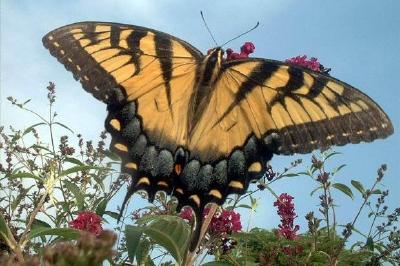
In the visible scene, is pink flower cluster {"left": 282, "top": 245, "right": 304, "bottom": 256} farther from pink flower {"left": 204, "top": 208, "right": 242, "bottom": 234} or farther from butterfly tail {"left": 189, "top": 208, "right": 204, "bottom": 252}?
butterfly tail {"left": 189, "top": 208, "right": 204, "bottom": 252}

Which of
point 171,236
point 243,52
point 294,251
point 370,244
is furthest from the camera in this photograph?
point 370,244

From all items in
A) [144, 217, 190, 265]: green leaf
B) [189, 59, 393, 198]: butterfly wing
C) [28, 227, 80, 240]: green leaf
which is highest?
[189, 59, 393, 198]: butterfly wing

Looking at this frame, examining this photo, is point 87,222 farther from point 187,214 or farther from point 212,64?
point 212,64

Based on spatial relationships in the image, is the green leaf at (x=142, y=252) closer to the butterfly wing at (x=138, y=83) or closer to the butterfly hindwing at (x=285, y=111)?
the butterfly wing at (x=138, y=83)

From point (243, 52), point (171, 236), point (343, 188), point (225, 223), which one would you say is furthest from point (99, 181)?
point (343, 188)

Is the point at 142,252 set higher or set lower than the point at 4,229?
higher

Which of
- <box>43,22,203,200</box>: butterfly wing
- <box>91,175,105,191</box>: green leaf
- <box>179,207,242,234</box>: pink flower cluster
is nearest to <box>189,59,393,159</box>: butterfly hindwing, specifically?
<box>43,22,203,200</box>: butterfly wing

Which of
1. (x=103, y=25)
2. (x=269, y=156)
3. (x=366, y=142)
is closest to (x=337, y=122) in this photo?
(x=366, y=142)

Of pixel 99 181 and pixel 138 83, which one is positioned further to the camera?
pixel 99 181
